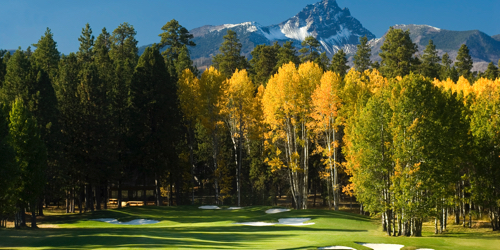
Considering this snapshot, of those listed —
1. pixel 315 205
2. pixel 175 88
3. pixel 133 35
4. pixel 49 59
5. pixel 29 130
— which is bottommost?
pixel 315 205

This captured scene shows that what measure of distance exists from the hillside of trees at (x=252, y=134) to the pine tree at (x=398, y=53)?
5.95 ft

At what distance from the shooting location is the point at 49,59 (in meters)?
58.6

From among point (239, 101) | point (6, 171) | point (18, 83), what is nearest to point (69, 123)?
point (18, 83)

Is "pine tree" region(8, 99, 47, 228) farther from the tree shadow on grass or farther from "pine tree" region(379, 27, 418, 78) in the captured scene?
"pine tree" region(379, 27, 418, 78)

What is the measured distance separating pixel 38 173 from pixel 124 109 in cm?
1553

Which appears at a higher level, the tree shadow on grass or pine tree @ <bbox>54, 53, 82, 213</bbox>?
pine tree @ <bbox>54, 53, 82, 213</bbox>

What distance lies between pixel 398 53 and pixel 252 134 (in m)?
32.7

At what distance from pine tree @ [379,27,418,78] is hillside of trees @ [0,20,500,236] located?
181 cm

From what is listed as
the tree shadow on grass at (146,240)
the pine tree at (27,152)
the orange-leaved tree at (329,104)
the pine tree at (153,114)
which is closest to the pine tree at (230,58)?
the pine tree at (153,114)

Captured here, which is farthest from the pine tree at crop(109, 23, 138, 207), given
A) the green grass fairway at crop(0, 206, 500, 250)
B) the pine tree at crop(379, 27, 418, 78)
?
the pine tree at crop(379, 27, 418, 78)

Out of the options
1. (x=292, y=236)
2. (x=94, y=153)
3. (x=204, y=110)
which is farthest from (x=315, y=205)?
(x=292, y=236)

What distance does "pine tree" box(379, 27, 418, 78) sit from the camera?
6581cm

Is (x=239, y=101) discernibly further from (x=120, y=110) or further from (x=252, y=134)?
(x=120, y=110)

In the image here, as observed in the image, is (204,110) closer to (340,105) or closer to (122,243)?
(340,105)
